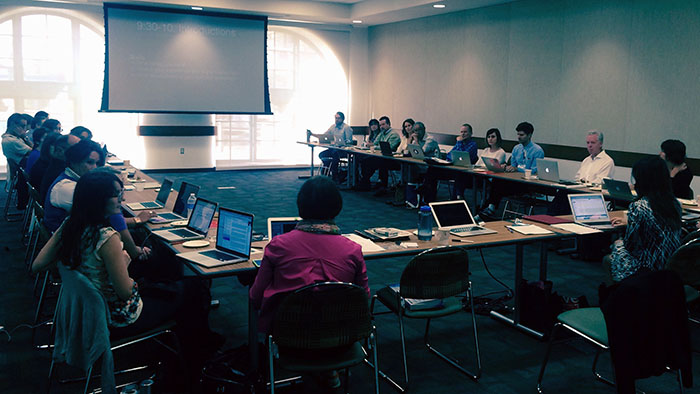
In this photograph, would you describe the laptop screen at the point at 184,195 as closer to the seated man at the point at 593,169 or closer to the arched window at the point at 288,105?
the seated man at the point at 593,169

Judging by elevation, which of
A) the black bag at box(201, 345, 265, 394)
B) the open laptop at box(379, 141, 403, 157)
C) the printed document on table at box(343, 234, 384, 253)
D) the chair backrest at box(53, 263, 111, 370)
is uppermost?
the open laptop at box(379, 141, 403, 157)

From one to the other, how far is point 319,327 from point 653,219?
219cm

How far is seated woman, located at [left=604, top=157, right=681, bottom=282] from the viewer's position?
3.46 metres

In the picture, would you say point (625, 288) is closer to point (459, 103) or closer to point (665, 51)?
point (665, 51)

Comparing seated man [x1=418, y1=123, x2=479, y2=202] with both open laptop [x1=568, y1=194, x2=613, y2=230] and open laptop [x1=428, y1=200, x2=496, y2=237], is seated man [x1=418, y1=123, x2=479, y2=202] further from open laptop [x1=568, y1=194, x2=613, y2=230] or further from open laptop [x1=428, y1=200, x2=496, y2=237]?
open laptop [x1=428, y1=200, x2=496, y2=237]

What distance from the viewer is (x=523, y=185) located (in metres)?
7.29

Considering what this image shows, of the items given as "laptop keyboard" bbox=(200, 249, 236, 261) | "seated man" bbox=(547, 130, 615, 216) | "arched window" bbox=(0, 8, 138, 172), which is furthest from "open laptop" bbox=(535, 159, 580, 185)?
"arched window" bbox=(0, 8, 138, 172)

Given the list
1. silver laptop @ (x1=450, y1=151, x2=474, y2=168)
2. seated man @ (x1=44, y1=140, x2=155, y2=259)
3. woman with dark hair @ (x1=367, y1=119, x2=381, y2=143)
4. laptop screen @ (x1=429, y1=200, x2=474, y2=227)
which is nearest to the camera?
seated man @ (x1=44, y1=140, x2=155, y2=259)

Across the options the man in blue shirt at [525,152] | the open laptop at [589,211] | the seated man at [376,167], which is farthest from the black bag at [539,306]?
the seated man at [376,167]

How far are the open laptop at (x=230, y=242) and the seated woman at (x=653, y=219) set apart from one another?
2.28 m

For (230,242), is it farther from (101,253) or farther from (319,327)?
(319,327)

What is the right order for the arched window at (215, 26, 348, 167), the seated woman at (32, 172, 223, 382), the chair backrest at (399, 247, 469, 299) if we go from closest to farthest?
the seated woman at (32, 172, 223, 382) → the chair backrest at (399, 247, 469, 299) → the arched window at (215, 26, 348, 167)

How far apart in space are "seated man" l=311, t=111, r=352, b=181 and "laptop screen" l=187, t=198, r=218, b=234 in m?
7.06

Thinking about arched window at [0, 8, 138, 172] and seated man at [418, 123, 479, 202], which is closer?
seated man at [418, 123, 479, 202]
